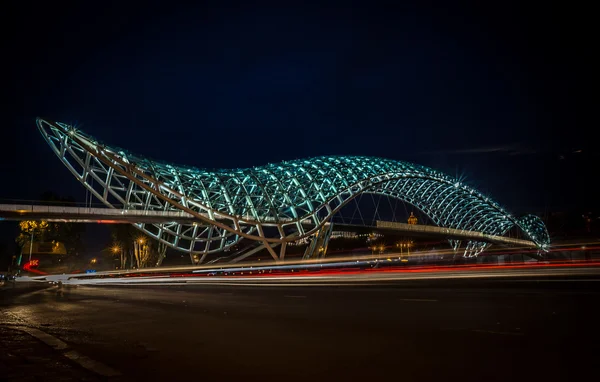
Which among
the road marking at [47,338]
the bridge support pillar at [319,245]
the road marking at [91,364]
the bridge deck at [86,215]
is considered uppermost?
the bridge deck at [86,215]

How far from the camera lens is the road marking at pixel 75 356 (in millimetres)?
7723

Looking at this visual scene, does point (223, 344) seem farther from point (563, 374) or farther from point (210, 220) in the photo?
point (210, 220)

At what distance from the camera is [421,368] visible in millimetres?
7152

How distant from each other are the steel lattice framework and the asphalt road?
3475 cm

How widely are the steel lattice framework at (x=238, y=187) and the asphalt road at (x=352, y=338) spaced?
34.7m

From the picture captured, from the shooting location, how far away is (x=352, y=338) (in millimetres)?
10070

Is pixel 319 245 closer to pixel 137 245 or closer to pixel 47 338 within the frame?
pixel 137 245

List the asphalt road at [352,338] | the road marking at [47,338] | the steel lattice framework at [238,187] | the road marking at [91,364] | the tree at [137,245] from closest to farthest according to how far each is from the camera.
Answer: the asphalt road at [352,338] < the road marking at [91,364] < the road marking at [47,338] < the steel lattice framework at [238,187] < the tree at [137,245]

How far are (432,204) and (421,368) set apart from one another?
101m

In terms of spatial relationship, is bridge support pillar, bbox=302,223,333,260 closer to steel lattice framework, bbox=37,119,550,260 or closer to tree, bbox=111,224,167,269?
steel lattice framework, bbox=37,119,550,260

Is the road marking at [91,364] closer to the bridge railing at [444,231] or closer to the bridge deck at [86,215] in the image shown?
the bridge deck at [86,215]

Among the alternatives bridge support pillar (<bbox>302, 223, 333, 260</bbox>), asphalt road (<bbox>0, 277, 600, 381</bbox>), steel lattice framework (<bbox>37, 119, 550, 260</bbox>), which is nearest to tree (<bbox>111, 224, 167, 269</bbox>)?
steel lattice framework (<bbox>37, 119, 550, 260</bbox>)

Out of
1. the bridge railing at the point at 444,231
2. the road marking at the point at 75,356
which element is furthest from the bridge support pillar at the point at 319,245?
the road marking at the point at 75,356

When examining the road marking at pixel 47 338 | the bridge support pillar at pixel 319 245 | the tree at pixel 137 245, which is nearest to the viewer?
the road marking at pixel 47 338
